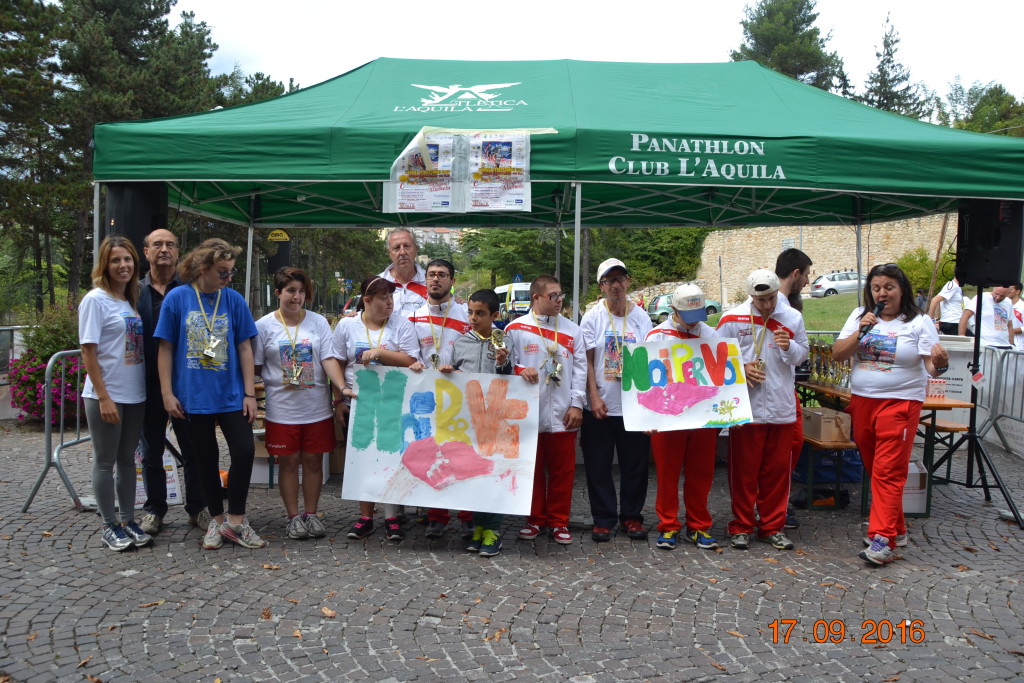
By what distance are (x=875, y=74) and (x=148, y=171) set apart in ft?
214

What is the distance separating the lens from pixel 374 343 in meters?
4.94

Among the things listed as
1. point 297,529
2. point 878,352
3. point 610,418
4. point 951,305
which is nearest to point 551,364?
point 610,418

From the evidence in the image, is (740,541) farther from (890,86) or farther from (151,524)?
(890,86)

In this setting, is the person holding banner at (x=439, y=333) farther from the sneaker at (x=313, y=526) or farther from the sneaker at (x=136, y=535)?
the sneaker at (x=136, y=535)

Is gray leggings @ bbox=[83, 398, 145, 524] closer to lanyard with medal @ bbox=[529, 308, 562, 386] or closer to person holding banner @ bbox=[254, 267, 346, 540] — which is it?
person holding banner @ bbox=[254, 267, 346, 540]

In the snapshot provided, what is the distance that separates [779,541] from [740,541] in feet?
0.87

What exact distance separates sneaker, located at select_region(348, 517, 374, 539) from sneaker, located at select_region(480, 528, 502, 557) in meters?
0.81

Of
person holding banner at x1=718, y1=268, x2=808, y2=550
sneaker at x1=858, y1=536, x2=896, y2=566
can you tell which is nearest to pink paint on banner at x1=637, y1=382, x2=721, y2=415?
person holding banner at x1=718, y1=268, x2=808, y2=550

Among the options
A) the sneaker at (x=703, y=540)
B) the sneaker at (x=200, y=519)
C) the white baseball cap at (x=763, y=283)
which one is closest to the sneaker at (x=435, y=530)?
the sneaker at (x=200, y=519)

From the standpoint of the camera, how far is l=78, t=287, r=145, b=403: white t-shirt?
438 centimetres

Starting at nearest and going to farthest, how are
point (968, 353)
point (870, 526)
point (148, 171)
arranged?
1. point (870, 526)
2. point (148, 171)
3. point (968, 353)

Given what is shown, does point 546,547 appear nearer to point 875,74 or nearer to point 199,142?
point 199,142

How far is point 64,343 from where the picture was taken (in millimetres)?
9000

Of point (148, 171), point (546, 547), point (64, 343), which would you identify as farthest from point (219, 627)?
point (64, 343)
